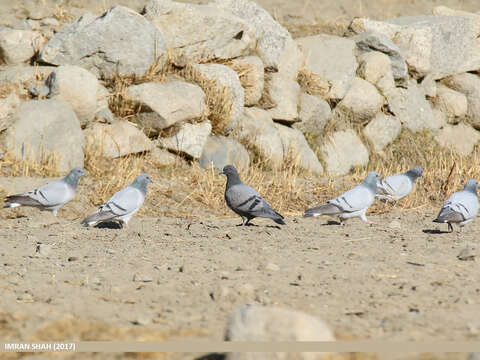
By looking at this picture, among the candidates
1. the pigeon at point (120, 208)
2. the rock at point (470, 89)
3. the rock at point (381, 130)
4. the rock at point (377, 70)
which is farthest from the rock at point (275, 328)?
the rock at point (470, 89)

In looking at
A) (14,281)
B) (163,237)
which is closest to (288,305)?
(14,281)

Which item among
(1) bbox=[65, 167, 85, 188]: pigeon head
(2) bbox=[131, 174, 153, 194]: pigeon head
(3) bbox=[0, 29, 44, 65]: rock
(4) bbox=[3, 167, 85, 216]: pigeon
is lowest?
(4) bbox=[3, 167, 85, 216]: pigeon

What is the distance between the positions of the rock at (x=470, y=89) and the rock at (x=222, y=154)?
5634 mm

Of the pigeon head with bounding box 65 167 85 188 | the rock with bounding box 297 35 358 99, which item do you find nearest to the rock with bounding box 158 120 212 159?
the pigeon head with bounding box 65 167 85 188

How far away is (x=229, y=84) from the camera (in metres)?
9.54

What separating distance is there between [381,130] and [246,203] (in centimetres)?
602

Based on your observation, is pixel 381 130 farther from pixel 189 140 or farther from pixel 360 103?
pixel 189 140

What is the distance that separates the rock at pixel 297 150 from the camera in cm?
999

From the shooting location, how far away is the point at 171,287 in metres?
4.13

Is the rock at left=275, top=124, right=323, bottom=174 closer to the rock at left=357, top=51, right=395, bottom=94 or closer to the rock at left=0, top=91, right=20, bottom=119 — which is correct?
the rock at left=357, top=51, right=395, bottom=94

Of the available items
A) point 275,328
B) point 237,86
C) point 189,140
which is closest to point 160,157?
point 189,140

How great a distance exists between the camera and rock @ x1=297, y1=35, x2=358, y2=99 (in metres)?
11.2

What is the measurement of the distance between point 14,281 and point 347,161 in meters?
7.47

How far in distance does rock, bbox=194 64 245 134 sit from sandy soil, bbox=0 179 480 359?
3.30 metres
